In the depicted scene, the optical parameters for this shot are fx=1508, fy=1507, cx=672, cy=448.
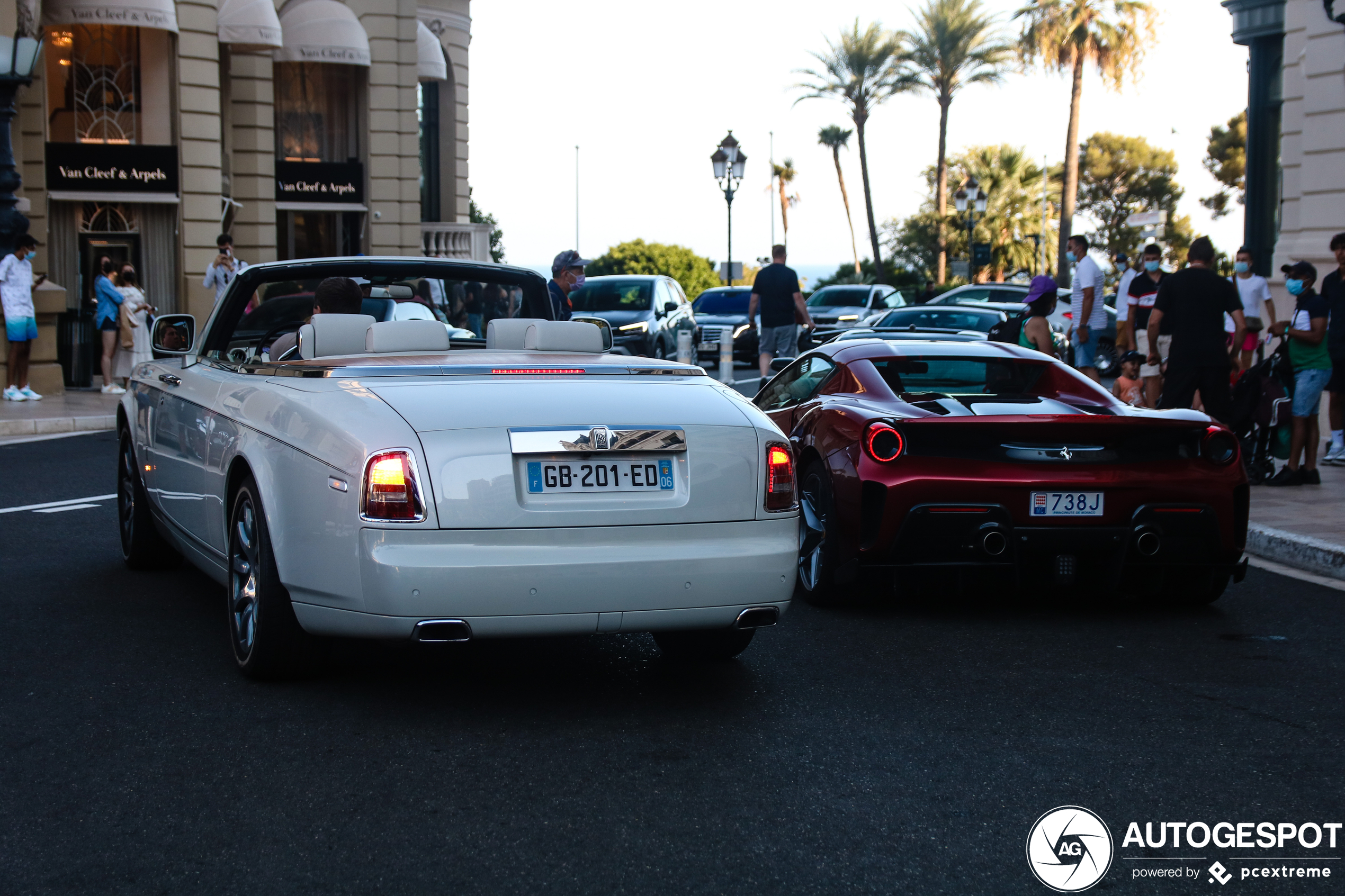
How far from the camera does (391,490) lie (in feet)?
15.5

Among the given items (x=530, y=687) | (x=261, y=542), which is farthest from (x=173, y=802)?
(x=530, y=687)

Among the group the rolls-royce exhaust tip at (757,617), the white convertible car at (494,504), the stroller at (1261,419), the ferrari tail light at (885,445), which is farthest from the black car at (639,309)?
the rolls-royce exhaust tip at (757,617)

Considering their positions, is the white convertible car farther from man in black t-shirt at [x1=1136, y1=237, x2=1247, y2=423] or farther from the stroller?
the stroller

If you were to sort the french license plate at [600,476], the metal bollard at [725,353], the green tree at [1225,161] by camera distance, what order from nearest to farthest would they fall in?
1. the french license plate at [600,476]
2. the metal bollard at [725,353]
3. the green tree at [1225,161]

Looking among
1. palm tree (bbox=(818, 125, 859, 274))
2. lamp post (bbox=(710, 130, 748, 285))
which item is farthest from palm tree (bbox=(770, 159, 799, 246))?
lamp post (bbox=(710, 130, 748, 285))

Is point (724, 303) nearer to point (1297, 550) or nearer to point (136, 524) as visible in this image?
point (1297, 550)

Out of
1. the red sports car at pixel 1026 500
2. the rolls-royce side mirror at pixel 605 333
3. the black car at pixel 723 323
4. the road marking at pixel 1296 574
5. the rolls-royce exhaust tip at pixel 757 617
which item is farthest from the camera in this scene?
the black car at pixel 723 323

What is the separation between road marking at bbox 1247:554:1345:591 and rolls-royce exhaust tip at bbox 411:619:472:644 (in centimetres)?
485

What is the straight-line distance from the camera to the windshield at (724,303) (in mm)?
30719

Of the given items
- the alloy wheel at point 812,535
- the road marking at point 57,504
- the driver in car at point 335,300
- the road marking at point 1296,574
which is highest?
the driver in car at point 335,300

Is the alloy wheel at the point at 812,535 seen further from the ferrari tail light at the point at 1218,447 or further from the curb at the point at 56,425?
the curb at the point at 56,425

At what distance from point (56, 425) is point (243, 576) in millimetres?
11769

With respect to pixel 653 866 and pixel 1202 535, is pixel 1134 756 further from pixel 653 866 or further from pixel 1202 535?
pixel 1202 535

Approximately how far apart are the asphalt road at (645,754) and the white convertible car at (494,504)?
1.14 feet
